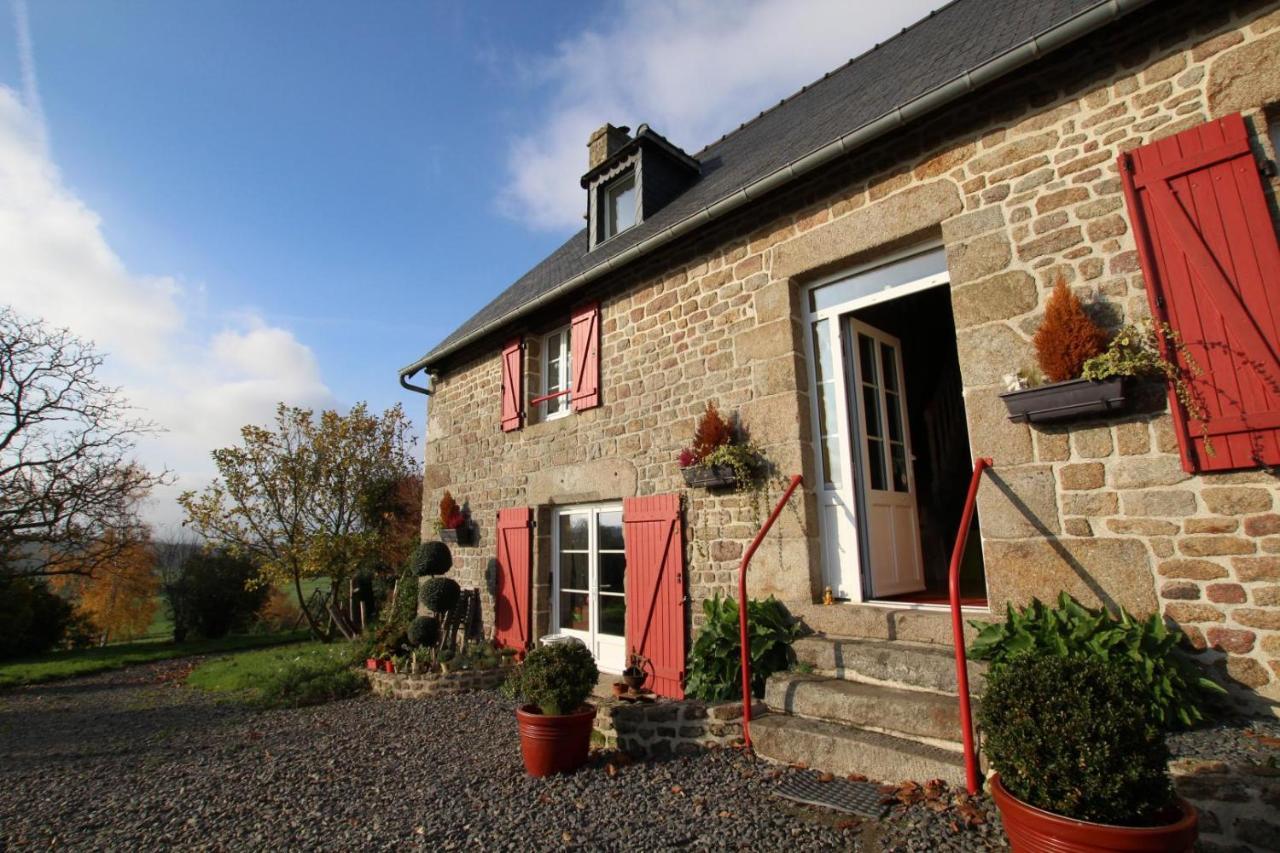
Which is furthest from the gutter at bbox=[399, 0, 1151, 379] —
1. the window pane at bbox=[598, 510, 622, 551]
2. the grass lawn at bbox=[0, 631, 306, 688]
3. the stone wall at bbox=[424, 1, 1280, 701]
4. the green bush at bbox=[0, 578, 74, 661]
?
the green bush at bbox=[0, 578, 74, 661]

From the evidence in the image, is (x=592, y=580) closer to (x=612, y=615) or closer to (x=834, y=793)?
(x=612, y=615)

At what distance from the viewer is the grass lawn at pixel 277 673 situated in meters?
6.59

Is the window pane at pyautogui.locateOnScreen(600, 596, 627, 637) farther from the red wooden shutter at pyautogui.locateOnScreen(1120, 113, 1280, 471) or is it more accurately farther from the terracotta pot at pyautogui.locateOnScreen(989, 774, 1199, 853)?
the red wooden shutter at pyautogui.locateOnScreen(1120, 113, 1280, 471)

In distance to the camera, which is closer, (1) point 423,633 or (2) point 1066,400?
(2) point 1066,400

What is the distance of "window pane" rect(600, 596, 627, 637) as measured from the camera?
5938mm

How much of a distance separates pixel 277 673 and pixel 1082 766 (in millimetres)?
8038

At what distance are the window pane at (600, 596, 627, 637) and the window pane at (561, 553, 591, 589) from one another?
30 cm

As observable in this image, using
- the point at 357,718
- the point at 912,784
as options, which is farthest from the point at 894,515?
the point at 357,718

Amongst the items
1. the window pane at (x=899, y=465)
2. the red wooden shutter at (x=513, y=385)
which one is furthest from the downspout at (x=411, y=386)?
the window pane at (x=899, y=465)

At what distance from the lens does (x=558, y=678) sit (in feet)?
12.5

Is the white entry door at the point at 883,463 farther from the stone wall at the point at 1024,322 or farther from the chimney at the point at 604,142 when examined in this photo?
the chimney at the point at 604,142

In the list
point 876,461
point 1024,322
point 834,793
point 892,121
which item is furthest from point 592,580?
point 892,121

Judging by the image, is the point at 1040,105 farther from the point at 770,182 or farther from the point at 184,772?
the point at 184,772

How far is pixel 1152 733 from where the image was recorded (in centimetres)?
192
